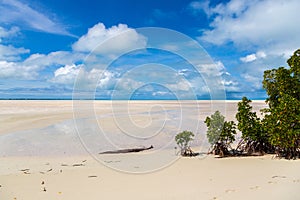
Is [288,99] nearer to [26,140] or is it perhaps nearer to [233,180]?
[233,180]

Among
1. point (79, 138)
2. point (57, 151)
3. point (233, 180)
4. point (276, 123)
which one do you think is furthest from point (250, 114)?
point (79, 138)

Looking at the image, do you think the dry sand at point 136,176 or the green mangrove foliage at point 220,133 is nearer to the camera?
the dry sand at point 136,176

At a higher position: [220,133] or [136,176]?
[220,133]

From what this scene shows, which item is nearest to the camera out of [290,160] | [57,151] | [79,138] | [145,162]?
[290,160]

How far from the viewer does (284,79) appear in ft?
33.9

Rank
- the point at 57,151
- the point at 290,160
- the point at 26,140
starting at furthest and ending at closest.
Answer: the point at 26,140
the point at 57,151
the point at 290,160

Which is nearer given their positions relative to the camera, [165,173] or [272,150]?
[165,173]

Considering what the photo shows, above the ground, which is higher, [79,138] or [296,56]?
[296,56]

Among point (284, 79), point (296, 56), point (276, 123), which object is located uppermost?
point (296, 56)

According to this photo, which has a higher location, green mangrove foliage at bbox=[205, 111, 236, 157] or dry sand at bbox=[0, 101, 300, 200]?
green mangrove foliage at bbox=[205, 111, 236, 157]

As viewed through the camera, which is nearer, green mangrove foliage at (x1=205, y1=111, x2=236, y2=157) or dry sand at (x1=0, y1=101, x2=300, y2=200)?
dry sand at (x1=0, y1=101, x2=300, y2=200)

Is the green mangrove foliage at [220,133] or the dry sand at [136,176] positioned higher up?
the green mangrove foliage at [220,133]

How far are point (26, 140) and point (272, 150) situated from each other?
13514 millimetres

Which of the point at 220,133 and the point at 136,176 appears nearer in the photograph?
the point at 136,176
